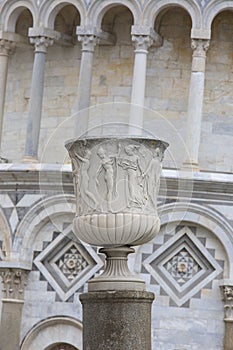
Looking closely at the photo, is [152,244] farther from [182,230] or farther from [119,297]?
[119,297]

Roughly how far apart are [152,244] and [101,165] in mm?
8705

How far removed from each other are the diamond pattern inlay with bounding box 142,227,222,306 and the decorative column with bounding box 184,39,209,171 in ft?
4.63

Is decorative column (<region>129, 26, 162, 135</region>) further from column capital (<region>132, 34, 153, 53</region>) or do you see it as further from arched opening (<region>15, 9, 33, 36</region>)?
arched opening (<region>15, 9, 33, 36</region>)

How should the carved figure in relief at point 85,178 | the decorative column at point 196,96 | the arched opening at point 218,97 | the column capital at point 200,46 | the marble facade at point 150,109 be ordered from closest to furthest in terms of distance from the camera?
the carved figure in relief at point 85,178
the marble facade at point 150,109
the decorative column at point 196,96
the column capital at point 200,46
the arched opening at point 218,97

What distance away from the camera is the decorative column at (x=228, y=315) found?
715 inches

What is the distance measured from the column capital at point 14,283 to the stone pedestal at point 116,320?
9.14 metres

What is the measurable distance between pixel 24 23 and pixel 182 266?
534 centimetres

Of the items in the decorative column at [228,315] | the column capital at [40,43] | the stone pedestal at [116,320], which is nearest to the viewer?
the stone pedestal at [116,320]

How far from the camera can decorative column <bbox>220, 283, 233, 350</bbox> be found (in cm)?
1817

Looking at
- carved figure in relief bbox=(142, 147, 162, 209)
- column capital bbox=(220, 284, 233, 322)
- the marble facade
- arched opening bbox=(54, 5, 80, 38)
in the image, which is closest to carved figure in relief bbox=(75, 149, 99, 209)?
carved figure in relief bbox=(142, 147, 162, 209)

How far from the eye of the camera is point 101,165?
10.1 meters

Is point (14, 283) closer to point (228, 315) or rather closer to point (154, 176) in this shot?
point (228, 315)

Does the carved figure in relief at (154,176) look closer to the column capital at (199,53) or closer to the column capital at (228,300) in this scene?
the column capital at (228,300)

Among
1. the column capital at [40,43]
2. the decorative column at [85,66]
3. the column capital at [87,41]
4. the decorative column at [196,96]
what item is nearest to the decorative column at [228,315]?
the decorative column at [196,96]
